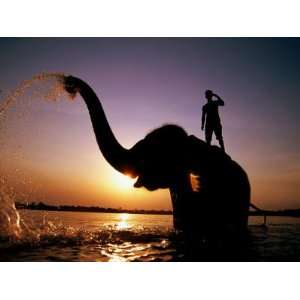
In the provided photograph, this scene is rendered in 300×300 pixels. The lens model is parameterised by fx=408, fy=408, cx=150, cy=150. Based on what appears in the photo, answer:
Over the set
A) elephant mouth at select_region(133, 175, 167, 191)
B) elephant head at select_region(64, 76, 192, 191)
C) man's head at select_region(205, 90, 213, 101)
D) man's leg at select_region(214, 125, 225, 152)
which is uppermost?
man's head at select_region(205, 90, 213, 101)

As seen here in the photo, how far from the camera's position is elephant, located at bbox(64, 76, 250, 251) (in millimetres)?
5386

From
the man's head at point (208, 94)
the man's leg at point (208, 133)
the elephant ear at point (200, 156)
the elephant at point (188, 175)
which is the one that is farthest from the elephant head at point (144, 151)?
Result: the man's head at point (208, 94)

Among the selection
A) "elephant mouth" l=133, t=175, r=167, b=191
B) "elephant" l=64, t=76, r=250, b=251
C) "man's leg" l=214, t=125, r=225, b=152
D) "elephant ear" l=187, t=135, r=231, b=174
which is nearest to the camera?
"elephant" l=64, t=76, r=250, b=251

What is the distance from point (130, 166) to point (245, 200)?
2565 millimetres

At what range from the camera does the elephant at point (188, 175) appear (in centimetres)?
539

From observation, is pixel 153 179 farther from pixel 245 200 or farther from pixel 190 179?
pixel 245 200

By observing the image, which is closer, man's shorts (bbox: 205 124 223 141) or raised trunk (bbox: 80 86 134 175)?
raised trunk (bbox: 80 86 134 175)

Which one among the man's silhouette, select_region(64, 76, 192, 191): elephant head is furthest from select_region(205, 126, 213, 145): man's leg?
select_region(64, 76, 192, 191): elephant head

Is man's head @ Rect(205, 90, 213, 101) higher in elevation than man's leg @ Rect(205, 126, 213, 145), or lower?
higher

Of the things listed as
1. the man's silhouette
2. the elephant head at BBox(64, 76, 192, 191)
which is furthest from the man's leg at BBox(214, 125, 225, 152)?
the elephant head at BBox(64, 76, 192, 191)

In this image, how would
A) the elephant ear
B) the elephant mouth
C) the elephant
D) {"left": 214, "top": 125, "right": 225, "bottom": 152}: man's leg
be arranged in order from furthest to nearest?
{"left": 214, "top": 125, "right": 225, "bottom": 152}: man's leg → the elephant ear → the elephant mouth → the elephant

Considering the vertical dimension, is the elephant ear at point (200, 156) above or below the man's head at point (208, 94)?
below

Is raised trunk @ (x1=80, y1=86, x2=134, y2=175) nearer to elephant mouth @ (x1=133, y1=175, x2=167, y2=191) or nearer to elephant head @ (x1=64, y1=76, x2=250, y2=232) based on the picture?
elephant head @ (x1=64, y1=76, x2=250, y2=232)

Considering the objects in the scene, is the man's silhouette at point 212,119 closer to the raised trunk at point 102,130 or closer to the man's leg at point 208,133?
the man's leg at point 208,133
